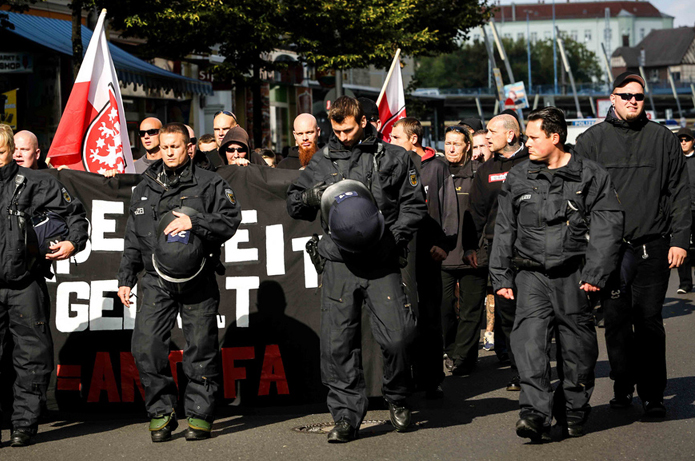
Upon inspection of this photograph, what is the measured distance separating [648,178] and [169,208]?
9.78 ft

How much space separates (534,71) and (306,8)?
129564mm

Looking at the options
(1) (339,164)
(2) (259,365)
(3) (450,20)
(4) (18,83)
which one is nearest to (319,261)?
(1) (339,164)

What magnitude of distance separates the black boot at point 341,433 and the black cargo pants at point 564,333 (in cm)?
102

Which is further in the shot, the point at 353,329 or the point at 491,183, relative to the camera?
the point at 491,183

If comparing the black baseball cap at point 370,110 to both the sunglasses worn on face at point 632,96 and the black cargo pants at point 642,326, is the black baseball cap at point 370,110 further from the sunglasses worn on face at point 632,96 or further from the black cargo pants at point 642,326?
the black cargo pants at point 642,326

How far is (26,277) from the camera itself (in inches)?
246

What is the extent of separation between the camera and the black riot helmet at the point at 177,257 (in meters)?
6.06

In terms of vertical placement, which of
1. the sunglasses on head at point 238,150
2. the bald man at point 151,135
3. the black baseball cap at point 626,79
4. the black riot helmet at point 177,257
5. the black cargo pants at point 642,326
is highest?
the black baseball cap at point 626,79

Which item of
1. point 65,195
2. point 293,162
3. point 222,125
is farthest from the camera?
point 222,125

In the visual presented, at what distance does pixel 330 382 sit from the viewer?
20.2 feet

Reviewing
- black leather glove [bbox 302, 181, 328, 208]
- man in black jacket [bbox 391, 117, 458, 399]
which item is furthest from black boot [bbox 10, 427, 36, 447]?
man in black jacket [bbox 391, 117, 458, 399]

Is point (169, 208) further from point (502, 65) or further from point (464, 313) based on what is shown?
point (502, 65)

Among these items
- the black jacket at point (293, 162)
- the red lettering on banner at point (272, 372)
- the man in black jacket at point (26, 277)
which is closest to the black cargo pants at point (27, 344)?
the man in black jacket at point (26, 277)

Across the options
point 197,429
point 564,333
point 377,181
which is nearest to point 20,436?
point 197,429
